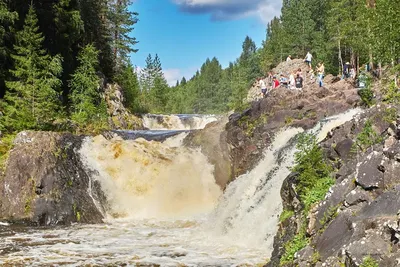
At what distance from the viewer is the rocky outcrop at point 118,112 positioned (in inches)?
1425

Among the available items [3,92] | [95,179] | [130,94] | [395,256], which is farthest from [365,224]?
[130,94]

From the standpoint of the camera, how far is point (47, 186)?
19.3 metres

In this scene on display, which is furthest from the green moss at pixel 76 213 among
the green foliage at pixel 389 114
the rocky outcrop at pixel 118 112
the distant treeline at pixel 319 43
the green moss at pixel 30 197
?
the rocky outcrop at pixel 118 112

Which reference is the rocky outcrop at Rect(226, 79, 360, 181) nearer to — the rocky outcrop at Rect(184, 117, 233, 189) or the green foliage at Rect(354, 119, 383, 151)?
the rocky outcrop at Rect(184, 117, 233, 189)

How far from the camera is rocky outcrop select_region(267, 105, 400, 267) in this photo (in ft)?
23.1

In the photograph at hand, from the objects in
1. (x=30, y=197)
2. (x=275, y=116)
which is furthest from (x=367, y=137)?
(x=30, y=197)

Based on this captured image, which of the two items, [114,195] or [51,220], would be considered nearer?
[51,220]

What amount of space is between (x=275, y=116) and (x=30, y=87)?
14628 mm

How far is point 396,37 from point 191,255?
45.8ft

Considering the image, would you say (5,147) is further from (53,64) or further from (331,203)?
(331,203)

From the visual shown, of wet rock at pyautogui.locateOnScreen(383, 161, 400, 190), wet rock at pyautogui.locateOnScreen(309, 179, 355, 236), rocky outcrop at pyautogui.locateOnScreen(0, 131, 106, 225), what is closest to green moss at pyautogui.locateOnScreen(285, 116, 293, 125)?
rocky outcrop at pyautogui.locateOnScreen(0, 131, 106, 225)

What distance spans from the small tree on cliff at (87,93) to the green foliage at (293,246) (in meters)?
22.2

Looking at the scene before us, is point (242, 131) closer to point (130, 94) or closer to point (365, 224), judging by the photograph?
point (365, 224)

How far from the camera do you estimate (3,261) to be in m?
12.4
